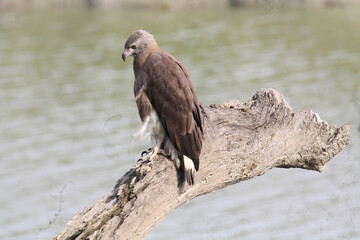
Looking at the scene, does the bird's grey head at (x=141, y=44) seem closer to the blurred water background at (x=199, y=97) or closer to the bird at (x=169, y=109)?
the bird at (x=169, y=109)

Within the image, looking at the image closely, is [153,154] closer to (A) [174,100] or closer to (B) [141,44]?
(A) [174,100]

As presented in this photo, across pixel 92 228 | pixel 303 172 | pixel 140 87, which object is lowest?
pixel 303 172

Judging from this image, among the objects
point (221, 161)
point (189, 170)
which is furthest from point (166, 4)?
point (189, 170)

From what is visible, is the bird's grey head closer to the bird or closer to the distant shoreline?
the bird

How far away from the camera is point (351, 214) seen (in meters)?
8.77

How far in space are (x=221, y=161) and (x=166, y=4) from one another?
18.6 meters

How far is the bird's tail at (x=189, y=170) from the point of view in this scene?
4957 mm

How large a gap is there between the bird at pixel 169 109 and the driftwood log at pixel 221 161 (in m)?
0.09

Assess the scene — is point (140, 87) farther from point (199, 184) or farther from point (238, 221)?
point (238, 221)

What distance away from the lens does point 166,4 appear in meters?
23.4

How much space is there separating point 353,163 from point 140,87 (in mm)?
5399

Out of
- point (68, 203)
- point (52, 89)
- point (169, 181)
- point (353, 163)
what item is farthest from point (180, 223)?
point (52, 89)

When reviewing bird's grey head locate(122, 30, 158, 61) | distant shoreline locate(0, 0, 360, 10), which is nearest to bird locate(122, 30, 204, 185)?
bird's grey head locate(122, 30, 158, 61)

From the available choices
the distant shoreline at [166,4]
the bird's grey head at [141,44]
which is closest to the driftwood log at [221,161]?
the bird's grey head at [141,44]
